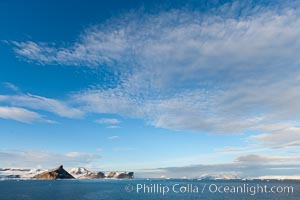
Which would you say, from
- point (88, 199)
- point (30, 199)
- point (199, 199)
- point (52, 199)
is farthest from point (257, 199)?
point (30, 199)

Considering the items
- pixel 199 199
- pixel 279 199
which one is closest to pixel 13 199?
pixel 199 199

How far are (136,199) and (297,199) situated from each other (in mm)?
78708

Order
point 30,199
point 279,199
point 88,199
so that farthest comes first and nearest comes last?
point 279,199 < point 88,199 < point 30,199

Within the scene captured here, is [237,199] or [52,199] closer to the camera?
[52,199]

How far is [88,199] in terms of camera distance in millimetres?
123250

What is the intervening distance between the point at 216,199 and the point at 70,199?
65.2m

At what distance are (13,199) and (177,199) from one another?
230 feet

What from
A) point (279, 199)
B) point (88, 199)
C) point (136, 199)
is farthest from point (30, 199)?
point (279, 199)

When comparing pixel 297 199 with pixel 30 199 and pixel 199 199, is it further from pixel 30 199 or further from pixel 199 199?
pixel 30 199

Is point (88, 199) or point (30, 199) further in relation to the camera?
point (88, 199)

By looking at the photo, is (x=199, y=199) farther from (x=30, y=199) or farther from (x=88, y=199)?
(x=30, y=199)

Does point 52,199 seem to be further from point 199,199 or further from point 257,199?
point 257,199

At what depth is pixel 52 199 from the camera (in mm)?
119375

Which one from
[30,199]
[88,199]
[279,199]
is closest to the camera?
[30,199]
